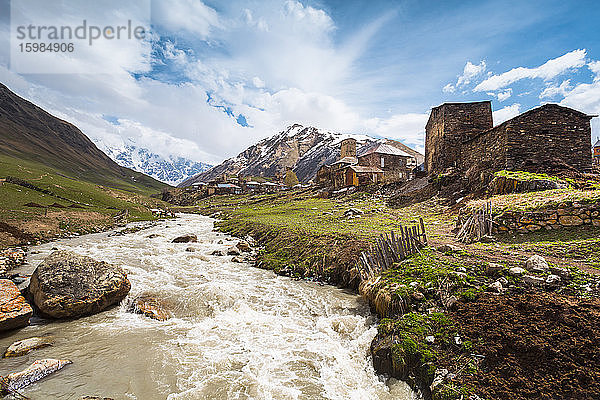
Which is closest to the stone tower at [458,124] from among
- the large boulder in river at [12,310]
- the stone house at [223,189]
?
the large boulder in river at [12,310]

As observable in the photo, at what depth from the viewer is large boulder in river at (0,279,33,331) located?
9.04 m

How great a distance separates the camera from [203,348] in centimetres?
882

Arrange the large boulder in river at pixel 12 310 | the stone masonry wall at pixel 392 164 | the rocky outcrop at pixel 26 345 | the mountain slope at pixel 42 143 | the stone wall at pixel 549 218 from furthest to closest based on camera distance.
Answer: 1. the mountain slope at pixel 42 143
2. the stone masonry wall at pixel 392 164
3. the stone wall at pixel 549 218
4. the large boulder in river at pixel 12 310
5. the rocky outcrop at pixel 26 345

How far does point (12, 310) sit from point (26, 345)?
204cm

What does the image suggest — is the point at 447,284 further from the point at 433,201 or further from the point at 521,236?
the point at 433,201

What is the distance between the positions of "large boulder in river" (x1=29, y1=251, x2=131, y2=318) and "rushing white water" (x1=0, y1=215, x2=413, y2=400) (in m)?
0.48

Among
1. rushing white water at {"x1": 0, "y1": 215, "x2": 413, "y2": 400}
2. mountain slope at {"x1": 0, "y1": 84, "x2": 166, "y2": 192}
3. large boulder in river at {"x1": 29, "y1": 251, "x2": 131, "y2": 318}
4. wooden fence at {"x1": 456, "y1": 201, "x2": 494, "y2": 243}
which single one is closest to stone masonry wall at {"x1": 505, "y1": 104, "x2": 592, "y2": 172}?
wooden fence at {"x1": 456, "y1": 201, "x2": 494, "y2": 243}

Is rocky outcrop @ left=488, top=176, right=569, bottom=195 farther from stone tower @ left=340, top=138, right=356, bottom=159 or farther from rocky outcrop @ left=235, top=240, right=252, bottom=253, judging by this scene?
stone tower @ left=340, top=138, right=356, bottom=159

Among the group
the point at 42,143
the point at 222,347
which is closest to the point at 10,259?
the point at 222,347

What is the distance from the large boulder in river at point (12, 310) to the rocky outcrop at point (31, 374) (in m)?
3.09

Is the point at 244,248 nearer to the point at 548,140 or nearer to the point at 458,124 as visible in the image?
the point at 548,140

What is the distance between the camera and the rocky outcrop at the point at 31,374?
6.40 metres

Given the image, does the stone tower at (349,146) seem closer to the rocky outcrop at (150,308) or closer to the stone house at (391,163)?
the stone house at (391,163)

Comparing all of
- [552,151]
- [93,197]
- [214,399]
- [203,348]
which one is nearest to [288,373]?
[214,399]
